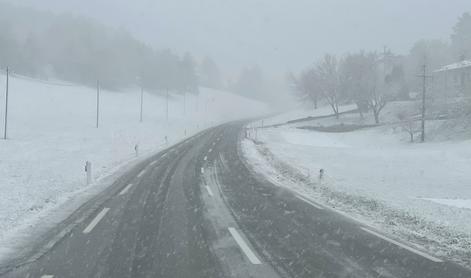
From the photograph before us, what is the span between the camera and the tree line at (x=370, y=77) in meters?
76.2

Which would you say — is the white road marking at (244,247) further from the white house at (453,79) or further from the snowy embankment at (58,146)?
the white house at (453,79)

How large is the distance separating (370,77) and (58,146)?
55.1 meters

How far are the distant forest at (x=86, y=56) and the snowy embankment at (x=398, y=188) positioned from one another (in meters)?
73.5

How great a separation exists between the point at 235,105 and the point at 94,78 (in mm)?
49652

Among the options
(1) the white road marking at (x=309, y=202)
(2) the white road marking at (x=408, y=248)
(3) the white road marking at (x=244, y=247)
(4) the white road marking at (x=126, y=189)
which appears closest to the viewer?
(3) the white road marking at (x=244, y=247)

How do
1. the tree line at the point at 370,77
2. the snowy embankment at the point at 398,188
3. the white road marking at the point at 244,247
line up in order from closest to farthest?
the white road marking at the point at 244,247
the snowy embankment at the point at 398,188
the tree line at the point at 370,77

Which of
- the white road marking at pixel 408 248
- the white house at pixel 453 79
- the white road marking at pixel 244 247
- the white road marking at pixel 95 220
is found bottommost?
the white road marking at pixel 95 220

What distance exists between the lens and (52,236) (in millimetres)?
9445

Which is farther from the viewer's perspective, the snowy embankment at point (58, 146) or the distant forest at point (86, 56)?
the distant forest at point (86, 56)

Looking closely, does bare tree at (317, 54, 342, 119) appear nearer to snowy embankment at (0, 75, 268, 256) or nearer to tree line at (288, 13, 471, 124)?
tree line at (288, 13, 471, 124)

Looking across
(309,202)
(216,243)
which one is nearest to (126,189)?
(309,202)

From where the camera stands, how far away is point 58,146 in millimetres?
36531

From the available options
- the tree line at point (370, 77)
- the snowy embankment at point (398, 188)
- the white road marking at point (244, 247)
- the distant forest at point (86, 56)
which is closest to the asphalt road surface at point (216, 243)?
the white road marking at point (244, 247)

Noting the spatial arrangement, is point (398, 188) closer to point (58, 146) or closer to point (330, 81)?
point (58, 146)
